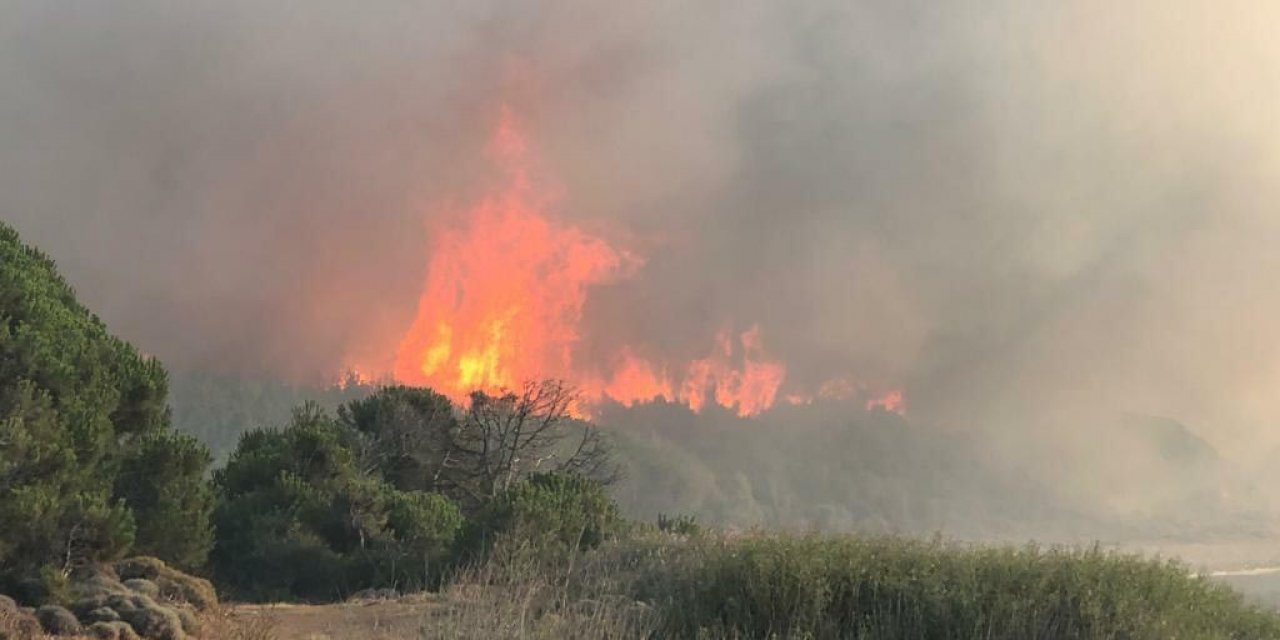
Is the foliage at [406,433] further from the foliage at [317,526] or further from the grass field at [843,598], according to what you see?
the grass field at [843,598]

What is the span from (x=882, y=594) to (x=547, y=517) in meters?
9.25

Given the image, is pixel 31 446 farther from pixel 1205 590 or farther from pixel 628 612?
pixel 1205 590

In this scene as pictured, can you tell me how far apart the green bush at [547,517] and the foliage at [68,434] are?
241 inches

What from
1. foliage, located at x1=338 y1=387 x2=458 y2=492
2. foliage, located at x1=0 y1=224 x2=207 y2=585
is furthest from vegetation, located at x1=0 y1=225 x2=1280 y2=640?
foliage, located at x1=338 y1=387 x2=458 y2=492

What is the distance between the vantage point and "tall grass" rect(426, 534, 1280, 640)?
14.6 m

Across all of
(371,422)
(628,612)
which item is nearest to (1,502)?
(628,612)

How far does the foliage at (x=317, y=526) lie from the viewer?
81.0 ft

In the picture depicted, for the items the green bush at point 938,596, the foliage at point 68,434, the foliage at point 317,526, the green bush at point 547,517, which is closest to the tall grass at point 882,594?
the green bush at point 938,596

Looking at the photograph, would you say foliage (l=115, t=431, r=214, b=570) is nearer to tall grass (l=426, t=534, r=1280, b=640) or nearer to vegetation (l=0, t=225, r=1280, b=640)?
vegetation (l=0, t=225, r=1280, b=640)

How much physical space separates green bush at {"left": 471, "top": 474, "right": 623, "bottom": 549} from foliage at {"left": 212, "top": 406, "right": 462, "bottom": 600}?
1678 mm

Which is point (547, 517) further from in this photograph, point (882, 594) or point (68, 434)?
point (68, 434)

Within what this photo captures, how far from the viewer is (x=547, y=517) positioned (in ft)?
76.8

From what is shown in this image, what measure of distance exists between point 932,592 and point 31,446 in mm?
13174

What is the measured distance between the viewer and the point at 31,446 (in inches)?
556
